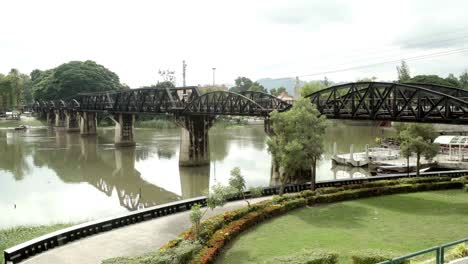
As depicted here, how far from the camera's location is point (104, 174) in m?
51.9

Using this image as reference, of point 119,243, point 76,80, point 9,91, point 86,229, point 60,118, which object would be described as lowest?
point 119,243

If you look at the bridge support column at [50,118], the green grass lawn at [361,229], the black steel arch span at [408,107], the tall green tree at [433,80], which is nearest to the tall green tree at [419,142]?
the black steel arch span at [408,107]

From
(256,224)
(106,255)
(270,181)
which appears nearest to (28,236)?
(106,255)

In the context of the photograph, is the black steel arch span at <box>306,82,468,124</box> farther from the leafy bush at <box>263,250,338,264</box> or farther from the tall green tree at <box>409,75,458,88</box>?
the tall green tree at <box>409,75,458,88</box>

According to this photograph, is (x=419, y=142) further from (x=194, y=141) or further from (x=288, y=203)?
(x=194, y=141)

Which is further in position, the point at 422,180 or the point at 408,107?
the point at 408,107

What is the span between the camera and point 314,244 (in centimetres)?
1856

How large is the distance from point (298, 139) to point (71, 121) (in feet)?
315

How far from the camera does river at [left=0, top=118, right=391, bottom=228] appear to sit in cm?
3447

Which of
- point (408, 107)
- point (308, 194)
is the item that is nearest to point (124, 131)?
point (408, 107)

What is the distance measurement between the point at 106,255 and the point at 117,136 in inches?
2519

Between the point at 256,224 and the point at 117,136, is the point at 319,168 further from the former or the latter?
the point at 117,136

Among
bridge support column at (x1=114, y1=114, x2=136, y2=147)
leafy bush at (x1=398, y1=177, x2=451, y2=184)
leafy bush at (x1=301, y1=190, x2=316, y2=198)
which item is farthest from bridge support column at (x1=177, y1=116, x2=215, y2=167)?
leafy bush at (x1=398, y1=177, x2=451, y2=184)

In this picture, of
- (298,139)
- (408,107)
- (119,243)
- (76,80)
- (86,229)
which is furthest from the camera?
(76,80)
